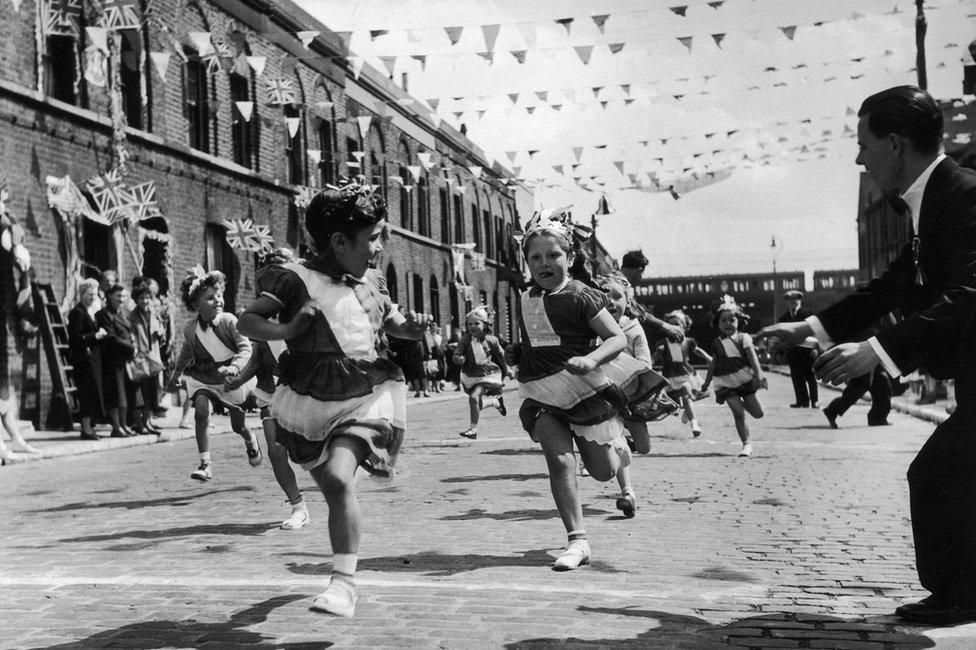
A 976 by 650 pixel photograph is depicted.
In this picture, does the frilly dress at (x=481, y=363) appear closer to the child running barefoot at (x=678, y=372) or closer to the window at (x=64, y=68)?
the child running barefoot at (x=678, y=372)

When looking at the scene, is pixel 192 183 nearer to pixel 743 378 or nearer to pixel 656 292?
pixel 743 378

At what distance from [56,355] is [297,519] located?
34.4ft

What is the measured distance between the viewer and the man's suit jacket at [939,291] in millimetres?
3699

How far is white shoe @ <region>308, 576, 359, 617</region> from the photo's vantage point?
3922mm

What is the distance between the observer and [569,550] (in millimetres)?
5367

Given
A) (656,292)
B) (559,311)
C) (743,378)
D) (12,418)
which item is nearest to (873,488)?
(743,378)

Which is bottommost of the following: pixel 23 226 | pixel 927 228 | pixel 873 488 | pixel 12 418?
pixel 873 488

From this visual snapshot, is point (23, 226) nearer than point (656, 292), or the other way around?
point (23, 226)

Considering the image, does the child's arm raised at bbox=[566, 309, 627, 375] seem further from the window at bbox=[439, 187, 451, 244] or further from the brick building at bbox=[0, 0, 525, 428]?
the window at bbox=[439, 187, 451, 244]

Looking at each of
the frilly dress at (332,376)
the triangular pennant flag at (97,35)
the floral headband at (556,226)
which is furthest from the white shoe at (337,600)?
the triangular pennant flag at (97,35)

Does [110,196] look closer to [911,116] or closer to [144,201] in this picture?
[144,201]

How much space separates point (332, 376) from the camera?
4402mm

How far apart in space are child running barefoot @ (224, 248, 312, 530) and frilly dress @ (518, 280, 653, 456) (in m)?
1.63

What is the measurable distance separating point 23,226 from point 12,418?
217 inches
